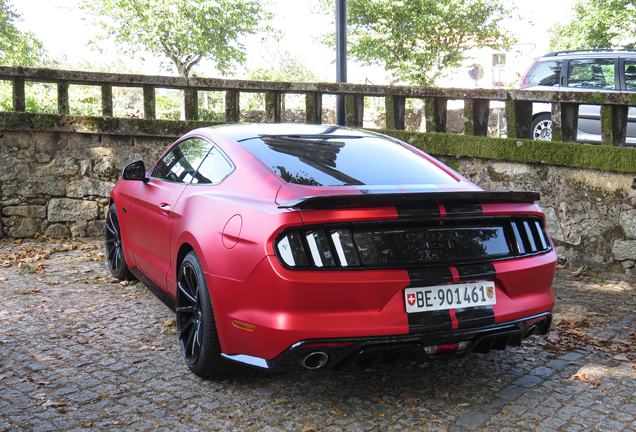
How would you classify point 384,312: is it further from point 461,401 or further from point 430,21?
point 430,21

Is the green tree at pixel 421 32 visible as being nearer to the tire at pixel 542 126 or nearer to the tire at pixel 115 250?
the tire at pixel 542 126

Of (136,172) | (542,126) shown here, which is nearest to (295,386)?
(136,172)

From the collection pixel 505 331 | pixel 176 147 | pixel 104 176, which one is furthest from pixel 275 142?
pixel 104 176

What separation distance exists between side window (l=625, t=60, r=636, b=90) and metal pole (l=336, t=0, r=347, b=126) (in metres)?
5.34

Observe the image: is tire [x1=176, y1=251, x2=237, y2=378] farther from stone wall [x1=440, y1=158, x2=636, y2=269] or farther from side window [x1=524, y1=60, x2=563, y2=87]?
side window [x1=524, y1=60, x2=563, y2=87]

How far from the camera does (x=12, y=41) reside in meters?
41.3

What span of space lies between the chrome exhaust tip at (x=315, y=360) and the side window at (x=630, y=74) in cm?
977

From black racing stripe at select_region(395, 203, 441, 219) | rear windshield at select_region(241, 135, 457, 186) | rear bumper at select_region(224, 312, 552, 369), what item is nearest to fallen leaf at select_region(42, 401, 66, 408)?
rear bumper at select_region(224, 312, 552, 369)

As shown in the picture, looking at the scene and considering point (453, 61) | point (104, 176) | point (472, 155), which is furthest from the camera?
point (453, 61)

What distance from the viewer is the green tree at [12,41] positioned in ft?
132

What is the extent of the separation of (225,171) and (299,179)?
0.61 m

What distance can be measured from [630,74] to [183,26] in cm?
2769

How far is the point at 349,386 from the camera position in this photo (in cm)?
327

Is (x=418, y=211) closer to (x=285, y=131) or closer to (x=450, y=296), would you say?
(x=450, y=296)
